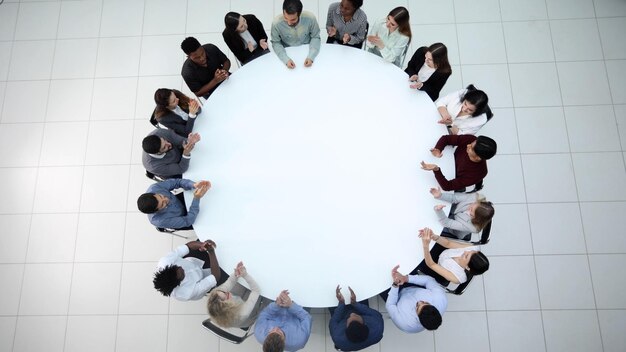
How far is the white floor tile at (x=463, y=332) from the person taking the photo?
3.32 m

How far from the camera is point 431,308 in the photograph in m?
2.41

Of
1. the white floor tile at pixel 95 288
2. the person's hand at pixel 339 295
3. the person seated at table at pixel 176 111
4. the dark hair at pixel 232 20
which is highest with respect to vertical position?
the dark hair at pixel 232 20

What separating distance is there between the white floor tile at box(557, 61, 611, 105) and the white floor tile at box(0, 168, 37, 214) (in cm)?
537

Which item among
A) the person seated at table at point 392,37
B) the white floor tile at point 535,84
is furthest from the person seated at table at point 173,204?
the white floor tile at point 535,84

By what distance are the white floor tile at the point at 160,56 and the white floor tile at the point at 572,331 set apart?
14.1 ft

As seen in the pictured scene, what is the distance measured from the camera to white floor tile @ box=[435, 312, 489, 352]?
3.32 meters

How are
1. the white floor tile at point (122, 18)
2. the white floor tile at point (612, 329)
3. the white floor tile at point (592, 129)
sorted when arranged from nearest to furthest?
the white floor tile at point (612, 329), the white floor tile at point (592, 129), the white floor tile at point (122, 18)

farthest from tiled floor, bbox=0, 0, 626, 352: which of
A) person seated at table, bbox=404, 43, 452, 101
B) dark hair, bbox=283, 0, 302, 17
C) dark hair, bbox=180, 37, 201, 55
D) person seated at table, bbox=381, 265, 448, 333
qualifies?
dark hair, bbox=283, 0, 302, 17

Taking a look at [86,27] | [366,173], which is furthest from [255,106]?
[86,27]

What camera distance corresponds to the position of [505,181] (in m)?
3.71

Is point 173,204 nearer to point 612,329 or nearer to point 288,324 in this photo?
point 288,324

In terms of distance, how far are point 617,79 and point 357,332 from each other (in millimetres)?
3703

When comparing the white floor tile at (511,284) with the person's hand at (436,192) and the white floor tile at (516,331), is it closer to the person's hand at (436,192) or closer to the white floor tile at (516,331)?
the white floor tile at (516,331)

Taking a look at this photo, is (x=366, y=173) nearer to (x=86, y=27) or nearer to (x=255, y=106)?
(x=255, y=106)
